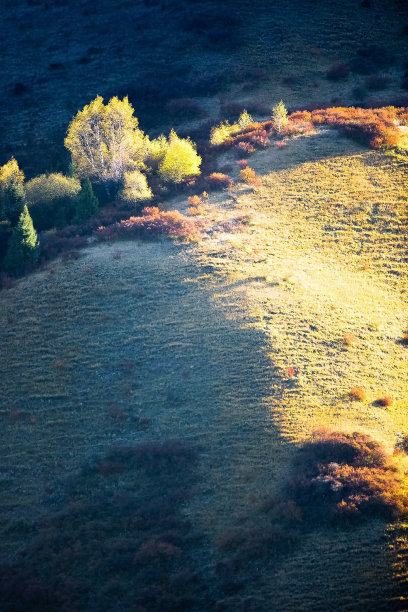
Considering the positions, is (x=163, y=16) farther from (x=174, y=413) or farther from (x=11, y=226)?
(x=174, y=413)

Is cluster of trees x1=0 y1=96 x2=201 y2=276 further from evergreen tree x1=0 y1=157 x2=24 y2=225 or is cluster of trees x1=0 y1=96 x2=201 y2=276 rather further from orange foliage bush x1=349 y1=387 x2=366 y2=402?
orange foliage bush x1=349 y1=387 x2=366 y2=402

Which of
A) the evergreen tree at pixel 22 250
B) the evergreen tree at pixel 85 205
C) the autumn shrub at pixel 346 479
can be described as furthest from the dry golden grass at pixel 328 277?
the evergreen tree at pixel 22 250

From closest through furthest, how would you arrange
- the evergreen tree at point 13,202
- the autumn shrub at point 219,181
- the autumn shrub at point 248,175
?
the evergreen tree at point 13,202, the autumn shrub at point 219,181, the autumn shrub at point 248,175

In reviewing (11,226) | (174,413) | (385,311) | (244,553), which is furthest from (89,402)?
(11,226)

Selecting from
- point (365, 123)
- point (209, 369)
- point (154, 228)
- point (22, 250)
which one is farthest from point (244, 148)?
point (209, 369)

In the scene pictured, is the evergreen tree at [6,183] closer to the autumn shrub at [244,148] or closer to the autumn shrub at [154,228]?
the autumn shrub at [154,228]

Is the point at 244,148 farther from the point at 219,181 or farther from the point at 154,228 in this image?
the point at 154,228

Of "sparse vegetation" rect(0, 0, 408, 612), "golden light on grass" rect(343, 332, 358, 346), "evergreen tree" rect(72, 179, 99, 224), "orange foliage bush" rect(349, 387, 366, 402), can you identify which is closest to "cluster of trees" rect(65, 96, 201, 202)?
"sparse vegetation" rect(0, 0, 408, 612)
